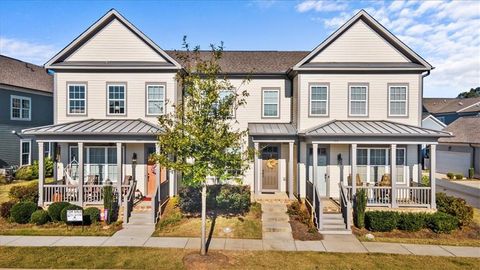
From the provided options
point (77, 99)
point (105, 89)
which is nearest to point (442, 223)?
point (105, 89)

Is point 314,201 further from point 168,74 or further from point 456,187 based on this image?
point 456,187

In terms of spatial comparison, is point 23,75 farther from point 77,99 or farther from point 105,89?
point 105,89

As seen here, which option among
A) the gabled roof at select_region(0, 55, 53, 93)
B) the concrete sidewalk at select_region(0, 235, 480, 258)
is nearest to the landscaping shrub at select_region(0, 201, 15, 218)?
the concrete sidewalk at select_region(0, 235, 480, 258)

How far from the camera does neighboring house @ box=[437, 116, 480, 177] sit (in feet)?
86.8

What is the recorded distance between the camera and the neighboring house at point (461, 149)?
26.5 metres

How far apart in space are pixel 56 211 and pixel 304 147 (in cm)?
1253

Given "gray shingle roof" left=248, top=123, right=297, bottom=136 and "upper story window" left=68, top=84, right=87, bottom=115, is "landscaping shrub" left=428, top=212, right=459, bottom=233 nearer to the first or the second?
"gray shingle roof" left=248, top=123, right=297, bottom=136

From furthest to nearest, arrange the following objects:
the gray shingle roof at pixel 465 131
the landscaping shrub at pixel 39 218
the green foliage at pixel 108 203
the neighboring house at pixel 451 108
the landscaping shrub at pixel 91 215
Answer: the neighboring house at pixel 451 108
the gray shingle roof at pixel 465 131
the green foliage at pixel 108 203
the landscaping shrub at pixel 91 215
the landscaping shrub at pixel 39 218

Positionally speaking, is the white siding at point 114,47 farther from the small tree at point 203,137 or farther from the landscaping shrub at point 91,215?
the landscaping shrub at point 91,215

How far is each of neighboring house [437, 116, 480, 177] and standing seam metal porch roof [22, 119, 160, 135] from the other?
25.6 metres

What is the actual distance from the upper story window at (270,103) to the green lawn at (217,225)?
19.5ft

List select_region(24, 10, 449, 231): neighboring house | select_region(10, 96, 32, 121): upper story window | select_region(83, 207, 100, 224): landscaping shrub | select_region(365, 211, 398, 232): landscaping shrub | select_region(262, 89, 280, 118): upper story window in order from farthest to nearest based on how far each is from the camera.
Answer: select_region(10, 96, 32, 121): upper story window < select_region(262, 89, 280, 118): upper story window < select_region(24, 10, 449, 231): neighboring house < select_region(83, 207, 100, 224): landscaping shrub < select_region(365, 211, 398, 232): landscaping shrub

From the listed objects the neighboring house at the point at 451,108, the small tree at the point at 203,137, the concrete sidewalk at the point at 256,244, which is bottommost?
the concrete sidewalk at the point at 256,244

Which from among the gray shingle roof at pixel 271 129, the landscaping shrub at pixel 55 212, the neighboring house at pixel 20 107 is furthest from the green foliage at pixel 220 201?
the neighboring house at pixel 20 107
